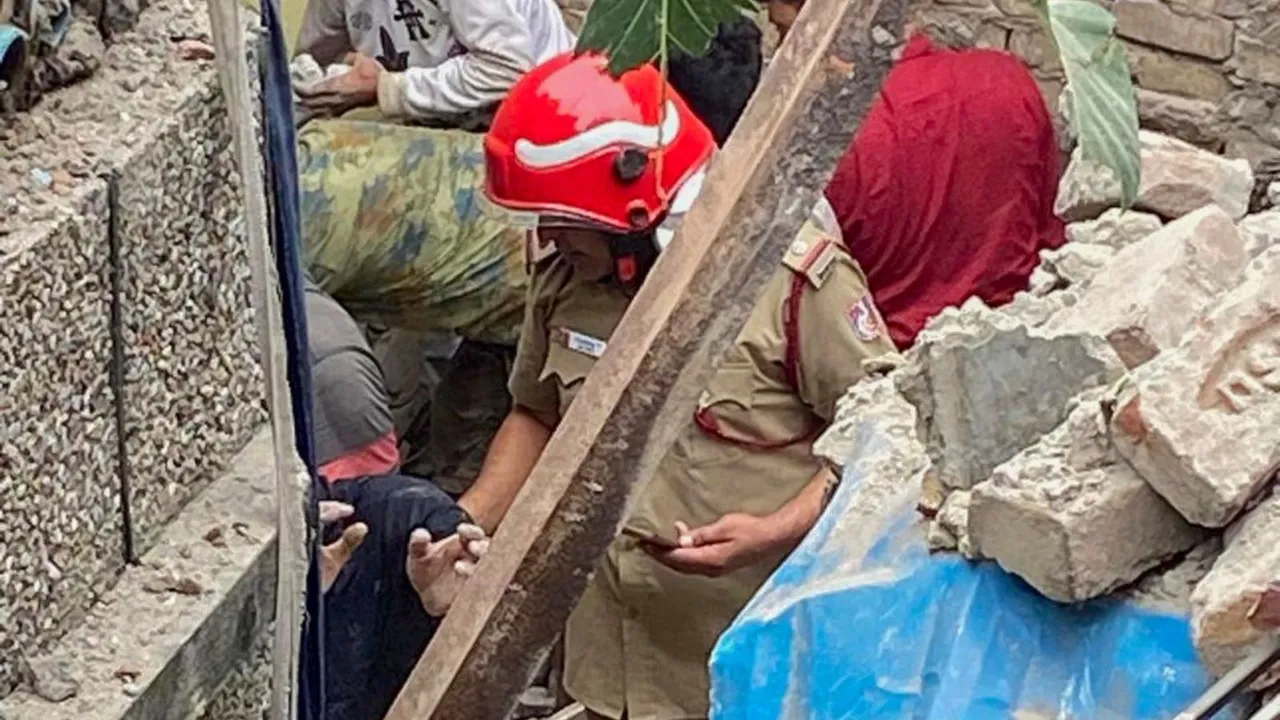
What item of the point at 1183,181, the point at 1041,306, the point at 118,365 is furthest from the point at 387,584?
the point at 118,365

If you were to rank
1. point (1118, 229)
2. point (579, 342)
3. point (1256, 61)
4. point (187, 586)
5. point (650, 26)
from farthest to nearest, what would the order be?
point (1256, 61) < point (579, 342) < point (1118, 229) < point (187, 586) < point (650, 26)

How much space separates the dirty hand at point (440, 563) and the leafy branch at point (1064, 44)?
2.09 meters

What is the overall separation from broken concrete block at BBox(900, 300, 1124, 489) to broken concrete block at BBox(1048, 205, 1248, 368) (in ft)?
0.20

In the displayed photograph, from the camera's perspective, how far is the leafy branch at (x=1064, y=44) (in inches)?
48.7

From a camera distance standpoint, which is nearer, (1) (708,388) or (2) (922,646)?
(2) (922,646)

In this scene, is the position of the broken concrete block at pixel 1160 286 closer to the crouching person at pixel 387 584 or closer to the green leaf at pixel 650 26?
the crouching person at pixel 387 584

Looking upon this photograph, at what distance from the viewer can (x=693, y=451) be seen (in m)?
3.74

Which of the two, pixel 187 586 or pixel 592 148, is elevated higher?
pixel 187 586

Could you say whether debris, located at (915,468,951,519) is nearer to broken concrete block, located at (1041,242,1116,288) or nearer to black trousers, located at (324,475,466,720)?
broken concrete block, located at (1041,242,1116,288)

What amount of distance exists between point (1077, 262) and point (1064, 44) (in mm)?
1578

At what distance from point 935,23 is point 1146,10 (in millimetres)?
488

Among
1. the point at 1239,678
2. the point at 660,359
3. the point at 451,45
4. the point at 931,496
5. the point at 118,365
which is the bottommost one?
the point at 451,45

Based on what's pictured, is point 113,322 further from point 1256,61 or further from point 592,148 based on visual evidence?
point 1256,61

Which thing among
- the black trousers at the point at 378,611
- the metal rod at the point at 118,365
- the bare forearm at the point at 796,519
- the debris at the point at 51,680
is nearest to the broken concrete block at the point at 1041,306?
the bare forearm at the point at 796,519
